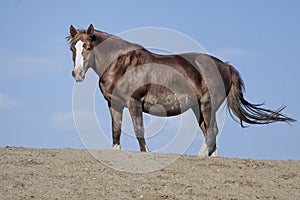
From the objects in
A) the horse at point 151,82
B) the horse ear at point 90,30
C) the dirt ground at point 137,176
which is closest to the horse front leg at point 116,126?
the horse at point 151,82

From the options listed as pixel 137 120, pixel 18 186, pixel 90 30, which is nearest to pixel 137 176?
pixel 18 186

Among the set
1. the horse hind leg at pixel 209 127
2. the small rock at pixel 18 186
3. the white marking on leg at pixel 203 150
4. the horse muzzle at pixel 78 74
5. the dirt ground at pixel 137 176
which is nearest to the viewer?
the dirt ground at pixel 137 176

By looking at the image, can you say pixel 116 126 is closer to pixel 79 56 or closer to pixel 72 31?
pixel 79 56

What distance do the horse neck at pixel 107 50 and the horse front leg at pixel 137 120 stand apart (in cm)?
89

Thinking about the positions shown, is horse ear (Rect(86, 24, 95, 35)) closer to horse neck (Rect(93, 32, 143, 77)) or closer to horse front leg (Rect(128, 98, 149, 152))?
horse neck (Rect(93, 32, 143, 77))

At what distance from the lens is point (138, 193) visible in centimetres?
818

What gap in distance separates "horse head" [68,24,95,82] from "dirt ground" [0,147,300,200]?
58.0 inches

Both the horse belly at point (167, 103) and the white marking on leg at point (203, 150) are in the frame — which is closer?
the horse belly at point (167, 103)

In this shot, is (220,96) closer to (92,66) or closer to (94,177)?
(92,66)

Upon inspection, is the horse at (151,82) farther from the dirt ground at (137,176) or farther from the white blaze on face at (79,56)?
the dirt ground at (137,176)

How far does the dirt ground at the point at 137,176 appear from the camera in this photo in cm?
822

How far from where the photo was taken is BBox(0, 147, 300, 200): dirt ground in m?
8.22

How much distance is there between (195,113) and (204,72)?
87 cm

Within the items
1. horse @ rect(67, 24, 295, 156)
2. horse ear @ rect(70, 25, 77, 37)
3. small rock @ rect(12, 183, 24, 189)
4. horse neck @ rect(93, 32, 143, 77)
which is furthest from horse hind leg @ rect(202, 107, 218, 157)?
small rock @ rect(12, 183, 24, 189)
